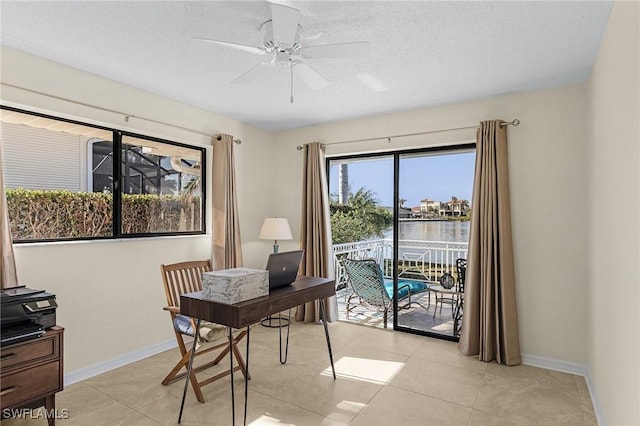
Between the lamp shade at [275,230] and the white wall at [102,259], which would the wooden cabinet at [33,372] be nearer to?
the white wall at [102,259]

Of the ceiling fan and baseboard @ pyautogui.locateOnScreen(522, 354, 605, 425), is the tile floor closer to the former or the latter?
baseboard @ pyautogui.locateOnScreen(522, 354, 605, 425)

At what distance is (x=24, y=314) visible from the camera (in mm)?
2152

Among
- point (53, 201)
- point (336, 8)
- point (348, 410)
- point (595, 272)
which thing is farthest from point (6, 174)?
point (595, 272)

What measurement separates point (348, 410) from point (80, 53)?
127 inches

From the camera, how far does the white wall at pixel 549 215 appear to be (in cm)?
307

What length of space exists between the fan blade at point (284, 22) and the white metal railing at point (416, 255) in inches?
108

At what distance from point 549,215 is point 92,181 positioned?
Result: 407cm

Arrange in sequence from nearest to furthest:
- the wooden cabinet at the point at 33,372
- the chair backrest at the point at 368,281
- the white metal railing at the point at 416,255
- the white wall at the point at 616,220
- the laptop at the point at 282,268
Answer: the white wall at the point at 616,220, the wooden cabinet at the point at 33,372, the laptop at the point at 282,268, the white metal railing at the point at 416,255, the chair backrest at the point at 368,281

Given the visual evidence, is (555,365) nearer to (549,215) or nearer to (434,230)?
(549,215)

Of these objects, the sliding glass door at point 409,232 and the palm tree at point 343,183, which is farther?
the palm tree at point 343,183

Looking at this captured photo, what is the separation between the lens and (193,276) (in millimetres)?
3135

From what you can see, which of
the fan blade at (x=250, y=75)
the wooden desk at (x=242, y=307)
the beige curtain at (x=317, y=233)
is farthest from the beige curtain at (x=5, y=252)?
the beige curtain at (x=317, y=233)

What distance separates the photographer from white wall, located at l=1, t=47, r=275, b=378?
2660 millimetres

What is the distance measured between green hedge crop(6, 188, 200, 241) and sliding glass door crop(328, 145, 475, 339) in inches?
80.3
